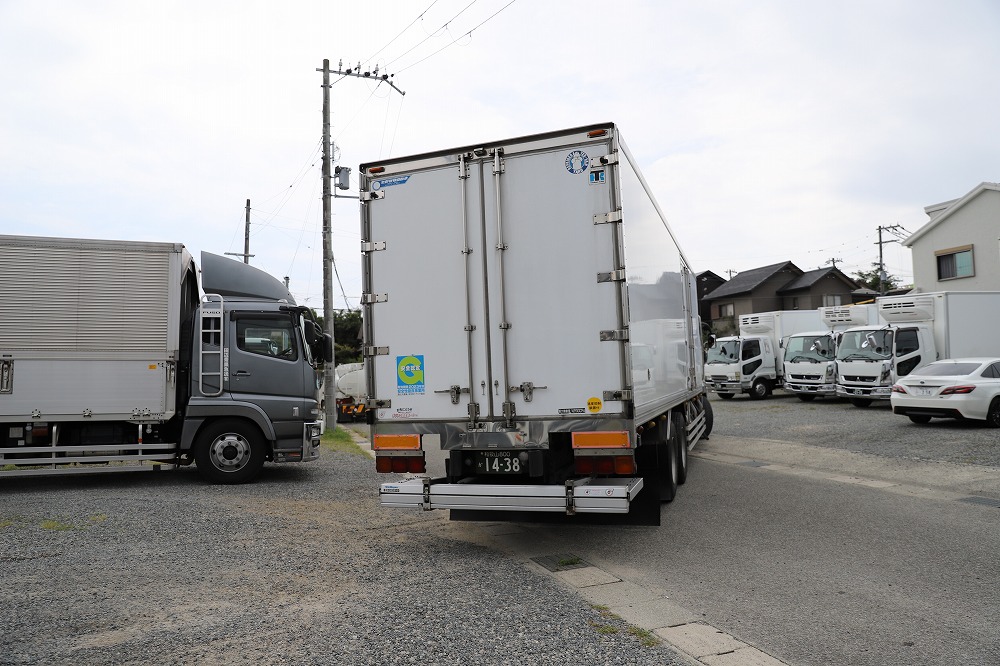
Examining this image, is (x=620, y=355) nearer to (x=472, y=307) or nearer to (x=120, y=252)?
(x=472, y=307)

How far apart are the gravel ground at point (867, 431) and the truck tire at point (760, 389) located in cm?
347

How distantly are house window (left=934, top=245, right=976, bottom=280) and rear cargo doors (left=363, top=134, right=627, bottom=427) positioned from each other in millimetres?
27695

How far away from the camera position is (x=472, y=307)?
6238mm

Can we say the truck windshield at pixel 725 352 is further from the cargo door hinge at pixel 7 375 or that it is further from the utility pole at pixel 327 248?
the cargo door hinge at pixel 7 375

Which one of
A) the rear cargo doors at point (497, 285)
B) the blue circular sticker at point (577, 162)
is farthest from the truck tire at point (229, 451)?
the blue circular sticker at point (577, 162)

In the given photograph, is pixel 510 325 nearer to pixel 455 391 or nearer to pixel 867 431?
pixel 455 391

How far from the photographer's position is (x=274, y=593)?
5.25 m

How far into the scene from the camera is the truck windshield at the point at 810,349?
23.3 meters

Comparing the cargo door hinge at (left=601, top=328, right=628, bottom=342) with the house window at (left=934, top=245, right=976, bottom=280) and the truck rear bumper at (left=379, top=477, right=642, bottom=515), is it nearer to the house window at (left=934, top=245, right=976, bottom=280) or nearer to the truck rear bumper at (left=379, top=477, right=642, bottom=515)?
the truck rear bumper at (left=379, top=477, right=642, bottom=515)

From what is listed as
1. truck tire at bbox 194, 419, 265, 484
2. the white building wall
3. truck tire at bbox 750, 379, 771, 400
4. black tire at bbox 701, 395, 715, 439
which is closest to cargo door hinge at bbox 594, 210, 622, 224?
truck tire at bbox 194, 419, 265, 484

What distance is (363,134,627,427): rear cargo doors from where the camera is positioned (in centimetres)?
593

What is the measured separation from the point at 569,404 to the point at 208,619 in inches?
118

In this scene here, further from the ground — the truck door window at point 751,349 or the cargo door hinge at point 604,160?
the cargo door hinge at point 604,160

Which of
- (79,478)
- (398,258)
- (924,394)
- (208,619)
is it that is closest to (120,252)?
(79,478)
